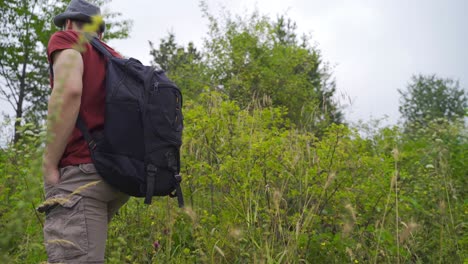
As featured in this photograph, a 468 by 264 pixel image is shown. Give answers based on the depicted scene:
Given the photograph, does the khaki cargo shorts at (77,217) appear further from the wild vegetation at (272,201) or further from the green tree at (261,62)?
the green tree at (261,62)

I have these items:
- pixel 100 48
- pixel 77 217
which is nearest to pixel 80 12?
pixel 100 48

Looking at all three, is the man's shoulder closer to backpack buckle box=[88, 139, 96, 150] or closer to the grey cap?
the grey cap

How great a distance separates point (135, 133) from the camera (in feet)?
7.64

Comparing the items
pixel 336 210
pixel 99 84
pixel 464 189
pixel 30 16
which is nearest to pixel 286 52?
pixel 30 16

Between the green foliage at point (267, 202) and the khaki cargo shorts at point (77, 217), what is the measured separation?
1.14 metres

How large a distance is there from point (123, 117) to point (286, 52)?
51.4 feet

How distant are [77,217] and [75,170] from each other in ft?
0.70

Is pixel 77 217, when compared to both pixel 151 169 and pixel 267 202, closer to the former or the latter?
pixel 151 169

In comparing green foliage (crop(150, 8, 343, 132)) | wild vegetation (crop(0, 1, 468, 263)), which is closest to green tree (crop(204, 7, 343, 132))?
green foliage (crop(150, 8, 343, 132))

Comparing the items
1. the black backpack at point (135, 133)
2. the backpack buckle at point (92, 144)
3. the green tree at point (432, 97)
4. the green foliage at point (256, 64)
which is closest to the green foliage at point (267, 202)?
the black backpack at point (135, 133)

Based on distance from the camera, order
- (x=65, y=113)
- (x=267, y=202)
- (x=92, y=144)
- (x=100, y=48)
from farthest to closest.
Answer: (x=267, y=202), (x=100, y=48), (x=92, y=144), (x=65, y=113)

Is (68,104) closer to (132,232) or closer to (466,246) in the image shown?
(132,232)

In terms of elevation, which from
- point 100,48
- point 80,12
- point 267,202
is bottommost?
point 267,202

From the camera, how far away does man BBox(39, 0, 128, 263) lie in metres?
2.22
